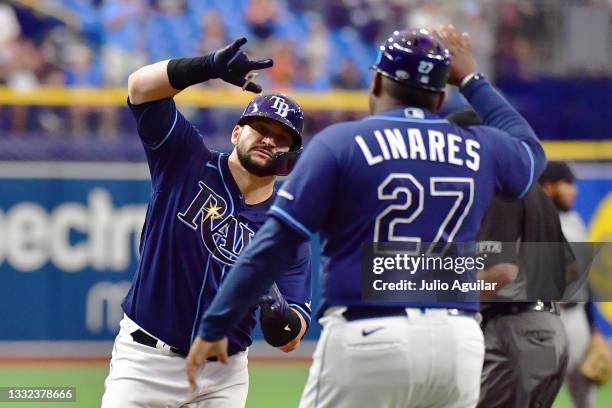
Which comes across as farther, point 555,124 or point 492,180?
point 555,124

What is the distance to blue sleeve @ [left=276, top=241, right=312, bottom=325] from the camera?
4.95m

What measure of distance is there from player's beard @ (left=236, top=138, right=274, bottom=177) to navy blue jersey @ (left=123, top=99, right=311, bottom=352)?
98 millimetres

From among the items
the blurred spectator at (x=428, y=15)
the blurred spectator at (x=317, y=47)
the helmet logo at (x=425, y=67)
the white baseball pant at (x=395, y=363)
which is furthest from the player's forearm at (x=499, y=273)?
the blurred spectator at (x=428, y=15)

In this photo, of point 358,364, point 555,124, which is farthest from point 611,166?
point 358,364

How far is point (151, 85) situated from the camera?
4.57m

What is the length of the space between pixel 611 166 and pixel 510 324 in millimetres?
6855

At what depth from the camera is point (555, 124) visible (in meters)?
12.1

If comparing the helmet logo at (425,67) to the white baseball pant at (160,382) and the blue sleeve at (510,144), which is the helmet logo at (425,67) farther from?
the white baseball pant at (160,382)

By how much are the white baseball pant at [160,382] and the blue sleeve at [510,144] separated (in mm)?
1592

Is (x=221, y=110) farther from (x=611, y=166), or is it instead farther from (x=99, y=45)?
(x=611, y=166)

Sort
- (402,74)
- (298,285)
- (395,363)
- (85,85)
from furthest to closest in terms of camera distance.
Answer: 1. (85,85)
2. (298,285)
3. (402,74)
4. (395,363)

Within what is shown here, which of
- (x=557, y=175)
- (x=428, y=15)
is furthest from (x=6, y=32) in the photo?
(x=557, y=175)

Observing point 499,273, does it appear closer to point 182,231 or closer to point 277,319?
point 277,319

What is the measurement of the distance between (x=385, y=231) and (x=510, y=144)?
572mm
